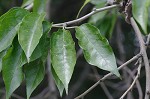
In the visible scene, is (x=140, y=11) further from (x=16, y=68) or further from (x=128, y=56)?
(x=128, y=56)

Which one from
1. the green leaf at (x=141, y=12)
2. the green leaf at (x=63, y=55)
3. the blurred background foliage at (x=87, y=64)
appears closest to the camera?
the green leaf at (x=141, y=12)

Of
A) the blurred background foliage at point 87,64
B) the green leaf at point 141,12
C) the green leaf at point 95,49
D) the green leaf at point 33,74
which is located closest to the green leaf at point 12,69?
the green leaf at point 33,74

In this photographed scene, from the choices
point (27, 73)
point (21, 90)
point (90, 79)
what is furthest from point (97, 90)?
point (27, 73)

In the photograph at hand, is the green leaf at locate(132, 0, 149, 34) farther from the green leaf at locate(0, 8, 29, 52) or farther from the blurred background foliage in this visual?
the blurred background foliage

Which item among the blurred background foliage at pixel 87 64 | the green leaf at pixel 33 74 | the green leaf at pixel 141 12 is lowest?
the blurred background foliage at pixel 87 64

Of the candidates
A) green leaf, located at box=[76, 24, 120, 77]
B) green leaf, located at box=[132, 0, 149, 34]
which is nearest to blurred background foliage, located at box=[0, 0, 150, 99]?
green leaf, located at box=[76, 24, 120, 77]

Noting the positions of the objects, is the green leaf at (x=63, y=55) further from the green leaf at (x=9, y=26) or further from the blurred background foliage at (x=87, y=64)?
the blurred background foliage at (x=87, y=64)

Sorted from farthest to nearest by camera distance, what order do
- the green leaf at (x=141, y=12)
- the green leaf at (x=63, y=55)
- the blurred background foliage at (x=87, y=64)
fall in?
the blurred background foliage at (x=87, y=64)
the green leaf at (x=63, y=55)
the green leaf at (x=141, y=12)
